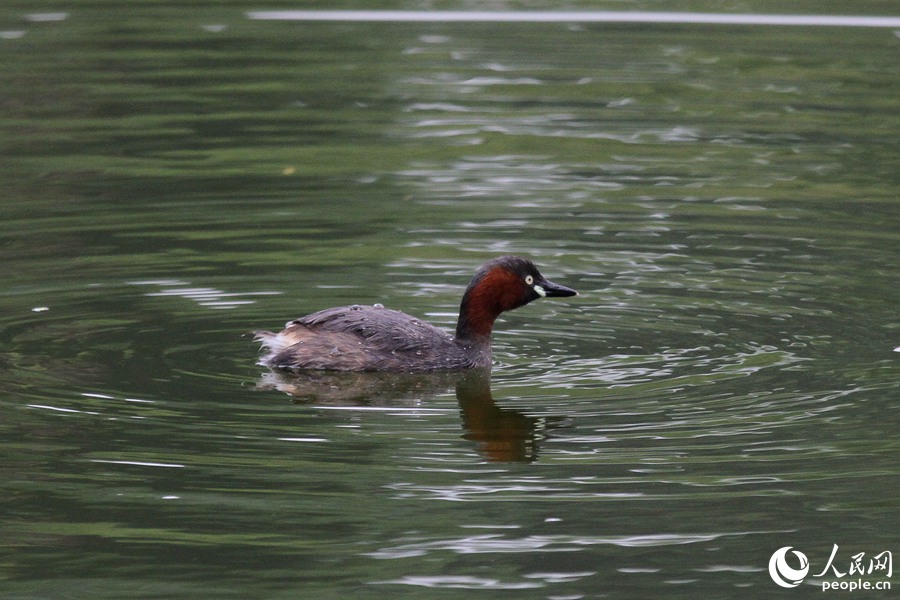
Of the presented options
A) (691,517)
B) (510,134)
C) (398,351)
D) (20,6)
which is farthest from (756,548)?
(20,6)

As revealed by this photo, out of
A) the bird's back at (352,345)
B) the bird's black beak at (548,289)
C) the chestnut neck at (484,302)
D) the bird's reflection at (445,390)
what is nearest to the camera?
the bird's reflection at (445,390)

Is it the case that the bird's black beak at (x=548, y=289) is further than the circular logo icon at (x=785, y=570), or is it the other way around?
the bird's black beak at (x=548, y=289)

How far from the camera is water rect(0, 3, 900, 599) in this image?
19.9ft

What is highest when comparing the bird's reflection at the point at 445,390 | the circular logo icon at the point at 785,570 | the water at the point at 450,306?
the water at the point at 450,306

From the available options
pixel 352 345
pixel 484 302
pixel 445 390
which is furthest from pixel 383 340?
pixel 484 302

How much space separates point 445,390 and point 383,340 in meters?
0.47

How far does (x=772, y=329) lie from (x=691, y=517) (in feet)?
9.42

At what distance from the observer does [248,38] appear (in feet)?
60.4

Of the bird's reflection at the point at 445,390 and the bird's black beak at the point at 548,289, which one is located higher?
the bird's black beak at the point at 548,289

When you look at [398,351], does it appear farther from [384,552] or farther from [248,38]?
[248,38]

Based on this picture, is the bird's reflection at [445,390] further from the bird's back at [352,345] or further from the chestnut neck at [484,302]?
the chestnut neck at [484,302]

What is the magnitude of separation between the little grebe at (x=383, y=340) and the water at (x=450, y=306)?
6.3 inches

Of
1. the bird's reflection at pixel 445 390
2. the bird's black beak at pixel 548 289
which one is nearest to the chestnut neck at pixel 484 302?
the bird's black beak at pixel 548 289

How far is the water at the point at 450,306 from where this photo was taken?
6070mm
